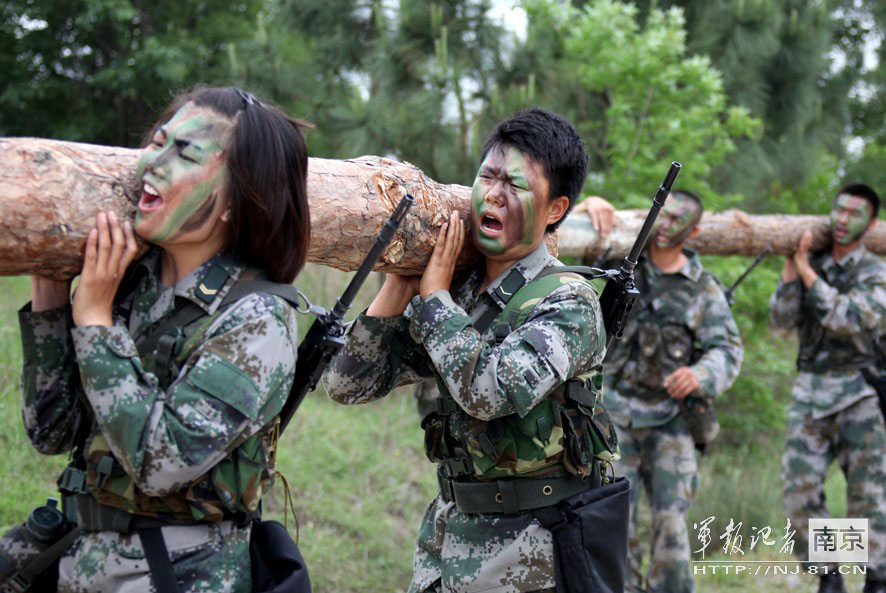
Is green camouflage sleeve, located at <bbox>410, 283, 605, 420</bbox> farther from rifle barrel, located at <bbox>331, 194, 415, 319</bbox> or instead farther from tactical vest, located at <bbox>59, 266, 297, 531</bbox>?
tactical vest, located at <bbox>59, 266, 297, 531</bbox>

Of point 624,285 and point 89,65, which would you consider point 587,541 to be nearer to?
point 624,285

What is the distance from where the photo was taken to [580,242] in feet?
18.8

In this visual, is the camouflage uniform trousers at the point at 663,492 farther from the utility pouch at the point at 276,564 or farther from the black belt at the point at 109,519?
the black belt at the point at 109,519

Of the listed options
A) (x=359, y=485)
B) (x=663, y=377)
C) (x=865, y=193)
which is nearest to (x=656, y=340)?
(x=663, y=377)

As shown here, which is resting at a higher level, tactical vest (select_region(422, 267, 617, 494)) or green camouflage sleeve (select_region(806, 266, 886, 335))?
tactical vest (select_region(422, 267, 617, 494))

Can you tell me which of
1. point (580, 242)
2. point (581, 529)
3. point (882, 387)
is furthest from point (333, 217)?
point (882, 387)

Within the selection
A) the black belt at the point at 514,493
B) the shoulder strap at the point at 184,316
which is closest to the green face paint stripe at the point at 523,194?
the black belt at the point at 514,493

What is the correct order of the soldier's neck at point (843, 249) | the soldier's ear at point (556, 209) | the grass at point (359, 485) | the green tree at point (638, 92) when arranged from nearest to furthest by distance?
the soldier's ear at point (556, 209), the grass at point (359, 485), the soldier's neck at point (843, 249), the green tree at point (638, 92)

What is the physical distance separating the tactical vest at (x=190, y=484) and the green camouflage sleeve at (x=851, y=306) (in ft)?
17.6

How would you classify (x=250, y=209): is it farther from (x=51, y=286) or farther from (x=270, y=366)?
(x=51, y=286)

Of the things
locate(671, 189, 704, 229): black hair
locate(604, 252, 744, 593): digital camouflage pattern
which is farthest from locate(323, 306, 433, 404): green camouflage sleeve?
locate(671, 189, 704, 229): black hair

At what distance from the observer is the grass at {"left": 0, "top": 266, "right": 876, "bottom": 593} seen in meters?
6.05

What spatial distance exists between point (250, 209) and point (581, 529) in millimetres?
1523

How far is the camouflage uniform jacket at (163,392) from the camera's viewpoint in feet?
7.40
